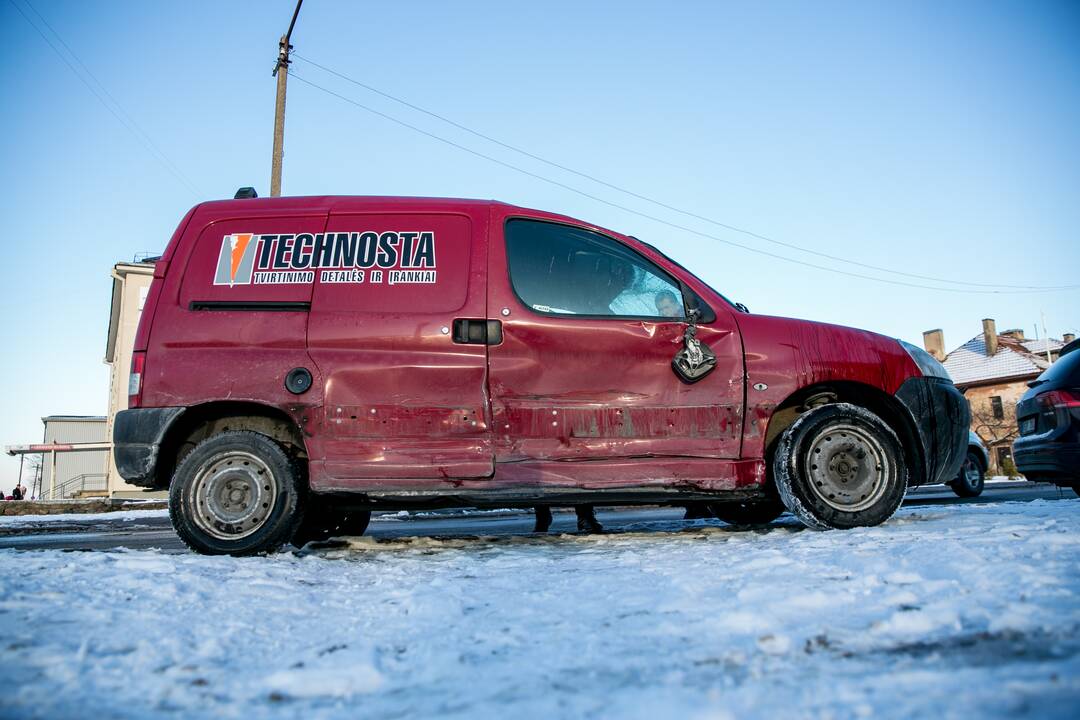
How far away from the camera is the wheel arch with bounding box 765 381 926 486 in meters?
3.79

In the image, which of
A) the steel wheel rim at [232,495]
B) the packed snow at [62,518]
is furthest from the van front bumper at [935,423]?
the packed snow at [62,518]

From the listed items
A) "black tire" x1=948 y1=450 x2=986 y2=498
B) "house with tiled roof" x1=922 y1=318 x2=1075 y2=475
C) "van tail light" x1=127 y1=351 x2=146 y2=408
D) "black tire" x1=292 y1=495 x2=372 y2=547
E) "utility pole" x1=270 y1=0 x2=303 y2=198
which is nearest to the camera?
"van tail light" x1=127 y1=351 x2=146 y2=408

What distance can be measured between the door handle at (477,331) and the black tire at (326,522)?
1192 mm

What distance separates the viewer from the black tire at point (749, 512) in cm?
446

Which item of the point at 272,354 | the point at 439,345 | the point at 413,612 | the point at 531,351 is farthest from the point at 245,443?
the point at 413,612

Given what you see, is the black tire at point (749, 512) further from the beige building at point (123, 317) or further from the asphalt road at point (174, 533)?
the beige building at point (123, 317)

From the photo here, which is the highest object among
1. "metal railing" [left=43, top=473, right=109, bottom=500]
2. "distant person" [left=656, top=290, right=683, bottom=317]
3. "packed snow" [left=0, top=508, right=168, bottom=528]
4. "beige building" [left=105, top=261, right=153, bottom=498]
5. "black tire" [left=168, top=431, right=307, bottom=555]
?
"beige building" [left=105, top=261, right=153, bottom=498]

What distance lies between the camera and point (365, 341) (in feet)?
11.7

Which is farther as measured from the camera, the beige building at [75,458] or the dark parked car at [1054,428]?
the beige building at [75,458]

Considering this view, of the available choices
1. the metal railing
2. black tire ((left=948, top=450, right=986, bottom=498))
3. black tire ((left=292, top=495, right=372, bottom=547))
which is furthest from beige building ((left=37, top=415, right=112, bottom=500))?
black tire ((left=948, top=450, right=986, bottom=498))

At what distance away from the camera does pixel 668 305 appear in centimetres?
383

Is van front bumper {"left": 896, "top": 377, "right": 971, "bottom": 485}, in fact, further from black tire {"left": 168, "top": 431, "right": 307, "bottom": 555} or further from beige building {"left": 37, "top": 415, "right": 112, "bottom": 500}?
beige building {"left": 37, "top": 415, "right": 112, "bottom": 500}

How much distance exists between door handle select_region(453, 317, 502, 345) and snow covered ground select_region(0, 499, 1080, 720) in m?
1.20

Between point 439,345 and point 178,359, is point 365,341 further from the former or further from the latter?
point 178,359
